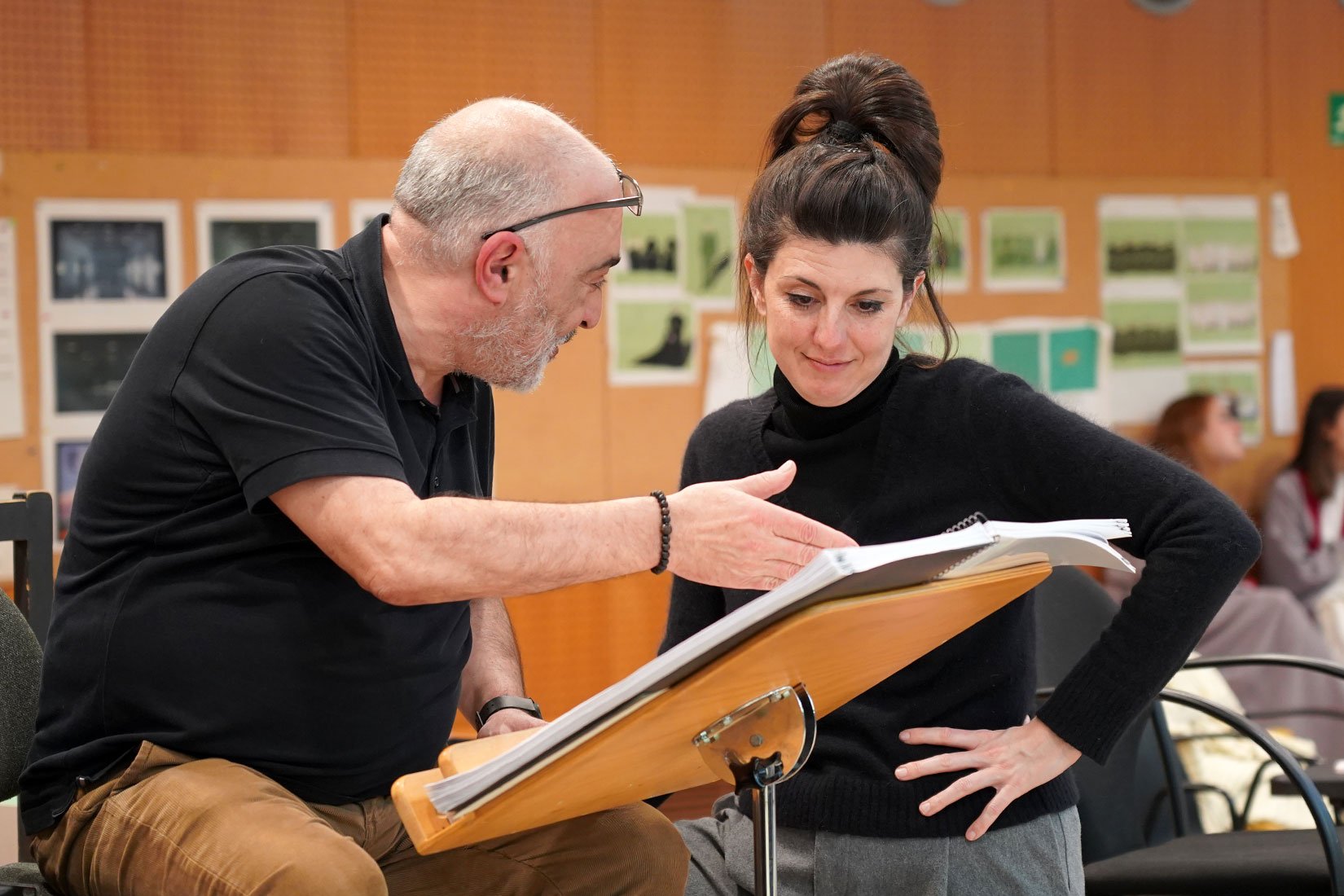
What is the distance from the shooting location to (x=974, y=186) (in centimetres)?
495

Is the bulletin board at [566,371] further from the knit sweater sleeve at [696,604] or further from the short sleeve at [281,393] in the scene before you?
the short sleeve at [281,393]

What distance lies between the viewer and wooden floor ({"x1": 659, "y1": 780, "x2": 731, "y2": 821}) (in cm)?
418

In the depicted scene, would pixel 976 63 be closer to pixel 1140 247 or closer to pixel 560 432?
pixel 1140 247

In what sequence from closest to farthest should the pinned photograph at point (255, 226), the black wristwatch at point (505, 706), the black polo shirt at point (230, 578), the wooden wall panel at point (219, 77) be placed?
the black polo shirt at point (230, 578) → the black wristwatch at point (505, 706) → the wooden wall panel at point (219, 77) → the pinned photograph at point (255, 226)

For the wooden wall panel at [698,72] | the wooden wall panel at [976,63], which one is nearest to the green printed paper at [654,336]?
the wooden wall panel at [698,72]

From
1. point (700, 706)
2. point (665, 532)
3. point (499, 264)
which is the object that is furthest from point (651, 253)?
point (700, 706)

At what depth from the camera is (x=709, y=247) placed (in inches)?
181

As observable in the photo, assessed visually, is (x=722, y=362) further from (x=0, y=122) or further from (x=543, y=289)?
(x=543, y=289)

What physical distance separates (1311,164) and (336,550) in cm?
512

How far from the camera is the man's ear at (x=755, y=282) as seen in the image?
72.9 inches

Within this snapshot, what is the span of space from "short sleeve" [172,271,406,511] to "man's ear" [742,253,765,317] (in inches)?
23.2

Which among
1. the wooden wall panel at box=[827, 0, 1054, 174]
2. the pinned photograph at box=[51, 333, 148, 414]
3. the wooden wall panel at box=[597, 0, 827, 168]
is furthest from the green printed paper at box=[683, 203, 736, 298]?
the pinned photograph at box=[51, 333, 148, 414]

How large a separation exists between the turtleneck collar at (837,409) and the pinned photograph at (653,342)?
270cm

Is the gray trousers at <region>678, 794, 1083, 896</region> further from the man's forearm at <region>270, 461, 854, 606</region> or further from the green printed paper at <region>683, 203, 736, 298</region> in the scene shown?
the green printed paper at <region>683, 203, 736, 298</region>
